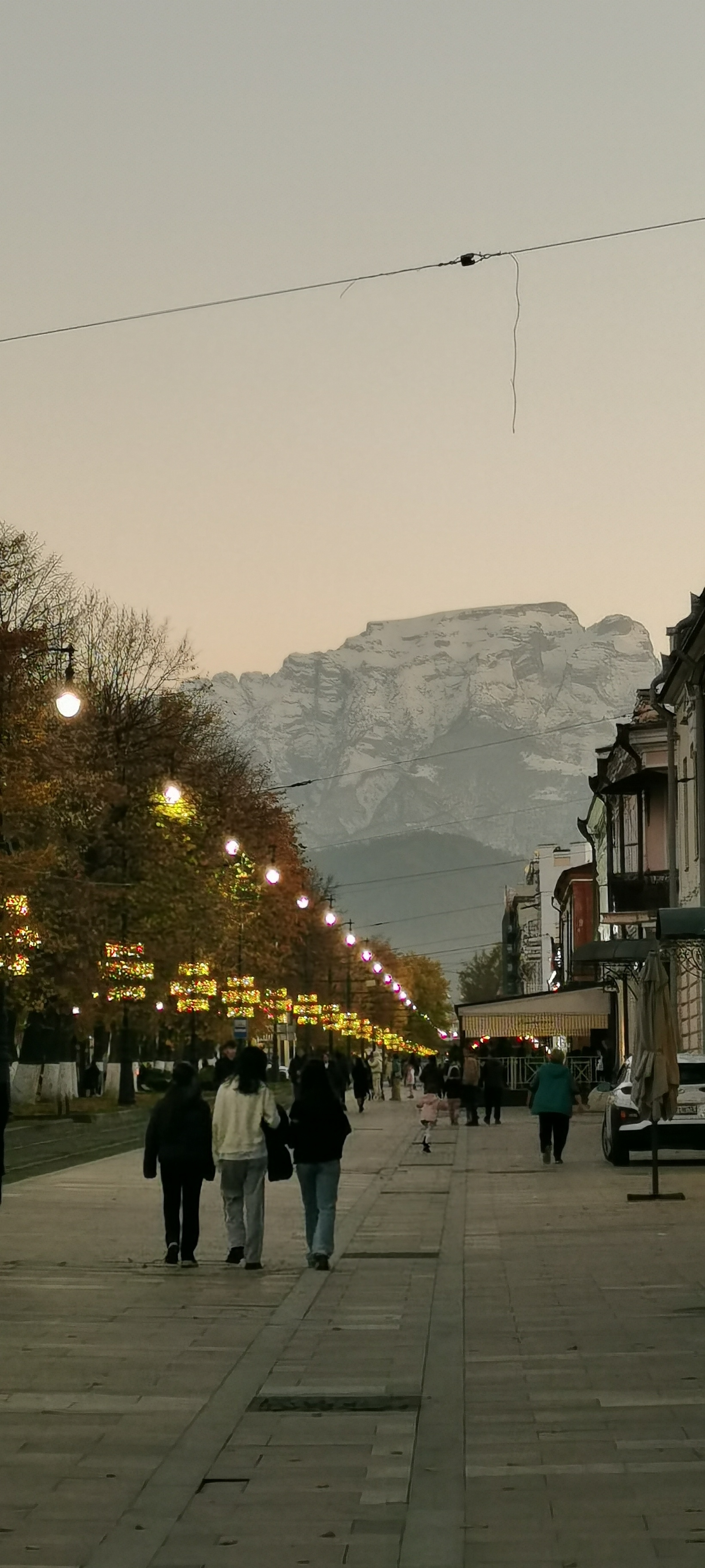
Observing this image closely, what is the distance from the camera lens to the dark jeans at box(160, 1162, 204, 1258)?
16938mm

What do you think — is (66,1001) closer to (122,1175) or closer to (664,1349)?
(122,1175)

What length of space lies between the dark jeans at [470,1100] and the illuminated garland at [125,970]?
8.52 m

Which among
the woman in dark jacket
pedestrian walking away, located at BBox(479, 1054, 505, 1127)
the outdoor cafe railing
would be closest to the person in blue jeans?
the woman in dark jacket

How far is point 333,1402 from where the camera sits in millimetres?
10203

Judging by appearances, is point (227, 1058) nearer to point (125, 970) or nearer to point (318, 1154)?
point (125, 970)

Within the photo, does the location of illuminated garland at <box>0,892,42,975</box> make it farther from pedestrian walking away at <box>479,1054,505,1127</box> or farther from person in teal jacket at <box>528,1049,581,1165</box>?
pedestrian walking away at <box>479,1054,505,1127</box>

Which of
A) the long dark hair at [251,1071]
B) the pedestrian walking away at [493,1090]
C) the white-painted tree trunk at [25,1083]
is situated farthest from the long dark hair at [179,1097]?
the pedestrian walking away at [493,1090]

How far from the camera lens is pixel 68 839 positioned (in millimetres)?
52594

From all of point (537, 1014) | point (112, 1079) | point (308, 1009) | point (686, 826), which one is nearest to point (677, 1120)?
point (686, 826)

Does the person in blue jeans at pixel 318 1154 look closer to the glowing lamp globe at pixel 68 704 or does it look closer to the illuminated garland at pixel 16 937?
the glowing lamp globe at pixel 68 704

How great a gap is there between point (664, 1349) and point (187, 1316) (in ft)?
10.8

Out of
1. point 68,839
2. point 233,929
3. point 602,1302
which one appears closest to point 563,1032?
point 233,929

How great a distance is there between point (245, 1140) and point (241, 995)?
4400 centimetres

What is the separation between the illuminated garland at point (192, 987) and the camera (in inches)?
2267
